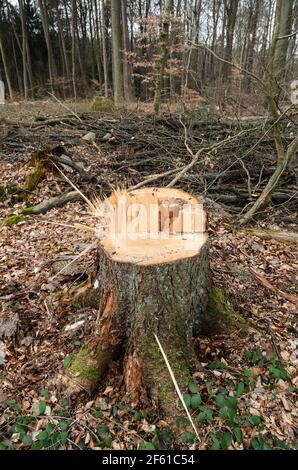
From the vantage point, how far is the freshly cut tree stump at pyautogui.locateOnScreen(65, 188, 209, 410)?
2.14 meters

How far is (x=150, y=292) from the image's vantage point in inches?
84.4

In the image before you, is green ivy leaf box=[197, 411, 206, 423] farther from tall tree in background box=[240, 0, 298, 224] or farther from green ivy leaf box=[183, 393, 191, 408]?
tall tree in background box=[240, 0, 298, 224]

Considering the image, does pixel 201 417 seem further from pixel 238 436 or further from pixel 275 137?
pixel 275 137

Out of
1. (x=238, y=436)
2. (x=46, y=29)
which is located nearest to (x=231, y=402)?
(x=238, y=436)

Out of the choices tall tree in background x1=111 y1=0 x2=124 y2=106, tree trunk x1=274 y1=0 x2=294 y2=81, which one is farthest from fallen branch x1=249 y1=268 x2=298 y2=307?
tall tree in background x1=111 y1=0 x2=124 y2=106

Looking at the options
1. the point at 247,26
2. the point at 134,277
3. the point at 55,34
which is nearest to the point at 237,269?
the point at 134,277

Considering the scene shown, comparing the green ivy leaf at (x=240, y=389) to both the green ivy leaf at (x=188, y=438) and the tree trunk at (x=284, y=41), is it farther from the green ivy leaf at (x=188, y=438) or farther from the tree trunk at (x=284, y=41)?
the tree trunk at (x=284, y=41)

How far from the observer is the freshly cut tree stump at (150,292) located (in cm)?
214

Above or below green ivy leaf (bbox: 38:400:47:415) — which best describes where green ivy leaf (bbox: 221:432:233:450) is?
below

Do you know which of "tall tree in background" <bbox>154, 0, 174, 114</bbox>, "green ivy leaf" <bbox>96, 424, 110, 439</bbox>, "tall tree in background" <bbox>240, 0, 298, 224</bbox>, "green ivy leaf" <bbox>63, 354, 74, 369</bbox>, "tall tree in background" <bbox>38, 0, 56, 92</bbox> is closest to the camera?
"green ivy leaf" <bbox>96, 424, 110, 439</bbox>

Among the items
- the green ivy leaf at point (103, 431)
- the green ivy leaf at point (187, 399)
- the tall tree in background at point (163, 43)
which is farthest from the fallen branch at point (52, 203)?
the tall tree in background at point (163, 43)

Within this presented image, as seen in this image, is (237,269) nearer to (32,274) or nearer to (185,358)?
(185,358)

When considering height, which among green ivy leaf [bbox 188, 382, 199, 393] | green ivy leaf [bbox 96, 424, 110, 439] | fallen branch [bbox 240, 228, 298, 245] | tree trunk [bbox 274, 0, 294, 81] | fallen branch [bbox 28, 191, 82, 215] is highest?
tree trunk [bbox 274, 0, 294, 81]
